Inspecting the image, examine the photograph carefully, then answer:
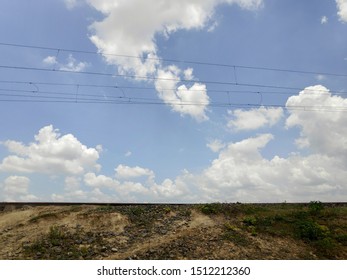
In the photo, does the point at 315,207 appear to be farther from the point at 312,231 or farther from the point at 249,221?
the point at 249,221

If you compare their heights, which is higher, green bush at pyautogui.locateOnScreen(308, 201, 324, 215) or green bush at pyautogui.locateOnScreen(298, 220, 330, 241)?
green bush at pyautogui.locateOnScreen(308, 201, 324, 215)

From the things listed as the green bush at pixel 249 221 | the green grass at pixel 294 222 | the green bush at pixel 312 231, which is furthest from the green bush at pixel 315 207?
the green bush at pixel 249 221

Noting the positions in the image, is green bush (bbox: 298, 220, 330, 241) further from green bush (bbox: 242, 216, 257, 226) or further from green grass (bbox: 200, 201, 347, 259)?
green bush (bbox: 242, 216, 257, 226)

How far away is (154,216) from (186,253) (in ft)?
16.3

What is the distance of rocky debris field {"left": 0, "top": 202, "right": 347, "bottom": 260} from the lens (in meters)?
17.8

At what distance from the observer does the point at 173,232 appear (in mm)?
19984

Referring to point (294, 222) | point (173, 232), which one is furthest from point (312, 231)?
point (173, 232)

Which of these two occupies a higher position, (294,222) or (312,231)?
(294,222)

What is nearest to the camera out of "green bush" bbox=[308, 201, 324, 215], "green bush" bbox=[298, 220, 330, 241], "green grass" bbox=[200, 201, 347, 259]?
"green grass" bbox=[200, 201, 347, 259]

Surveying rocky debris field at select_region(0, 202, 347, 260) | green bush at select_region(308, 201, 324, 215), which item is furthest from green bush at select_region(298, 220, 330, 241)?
green bush at select_region(308, 201, 324, 215)

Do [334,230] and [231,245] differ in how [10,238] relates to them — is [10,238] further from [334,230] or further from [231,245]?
[334,230]

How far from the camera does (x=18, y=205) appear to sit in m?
24.4

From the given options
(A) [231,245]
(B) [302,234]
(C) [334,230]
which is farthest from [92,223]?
(C) [334,230]
